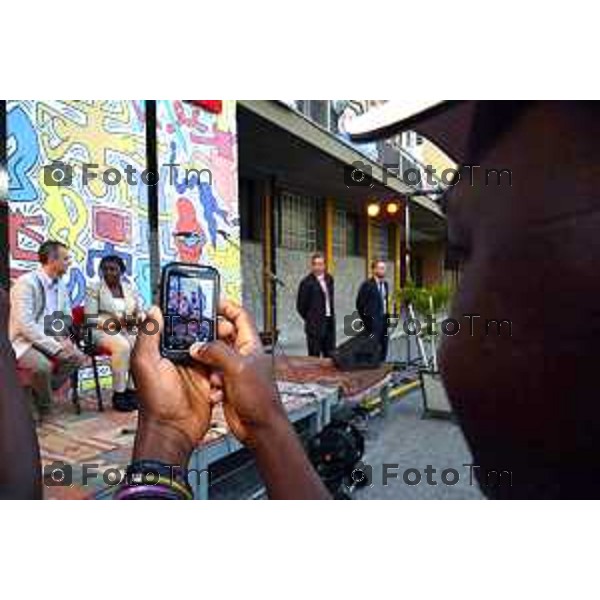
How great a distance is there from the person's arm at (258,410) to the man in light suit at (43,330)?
210 centimetres

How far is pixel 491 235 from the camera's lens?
781 millimetres

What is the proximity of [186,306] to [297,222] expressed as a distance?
8.51m

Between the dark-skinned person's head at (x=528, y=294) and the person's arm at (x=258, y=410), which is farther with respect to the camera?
the person's arm at (x=258, y=410)

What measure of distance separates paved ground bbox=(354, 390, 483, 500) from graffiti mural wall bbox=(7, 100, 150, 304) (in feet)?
6.79

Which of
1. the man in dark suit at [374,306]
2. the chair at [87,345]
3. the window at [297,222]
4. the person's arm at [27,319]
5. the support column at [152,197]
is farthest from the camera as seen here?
the window at [297,222]

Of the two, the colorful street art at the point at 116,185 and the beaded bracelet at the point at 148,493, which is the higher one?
the colorful street art at the point at 116,185

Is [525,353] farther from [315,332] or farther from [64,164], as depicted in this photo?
[315,332]

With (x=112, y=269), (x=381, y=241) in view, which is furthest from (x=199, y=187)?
(x=381, y=241)

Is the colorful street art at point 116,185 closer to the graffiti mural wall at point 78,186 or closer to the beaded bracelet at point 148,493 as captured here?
the graffiti mural wall at point 78,186

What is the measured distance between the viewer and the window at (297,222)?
9.38 meters

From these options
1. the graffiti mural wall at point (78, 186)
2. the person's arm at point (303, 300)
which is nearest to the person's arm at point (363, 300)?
the person's arm at point (303, 300)

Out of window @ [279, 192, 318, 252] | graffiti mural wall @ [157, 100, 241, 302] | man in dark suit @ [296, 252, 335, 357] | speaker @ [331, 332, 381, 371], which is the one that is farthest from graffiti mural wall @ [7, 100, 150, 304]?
window @ [279, 192, 318, 252]

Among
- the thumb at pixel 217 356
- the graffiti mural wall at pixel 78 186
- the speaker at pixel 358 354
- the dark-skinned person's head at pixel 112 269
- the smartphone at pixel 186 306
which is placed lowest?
the speaker at pixel 358 354

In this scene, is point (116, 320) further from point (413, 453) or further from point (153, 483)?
point (153, 483)
